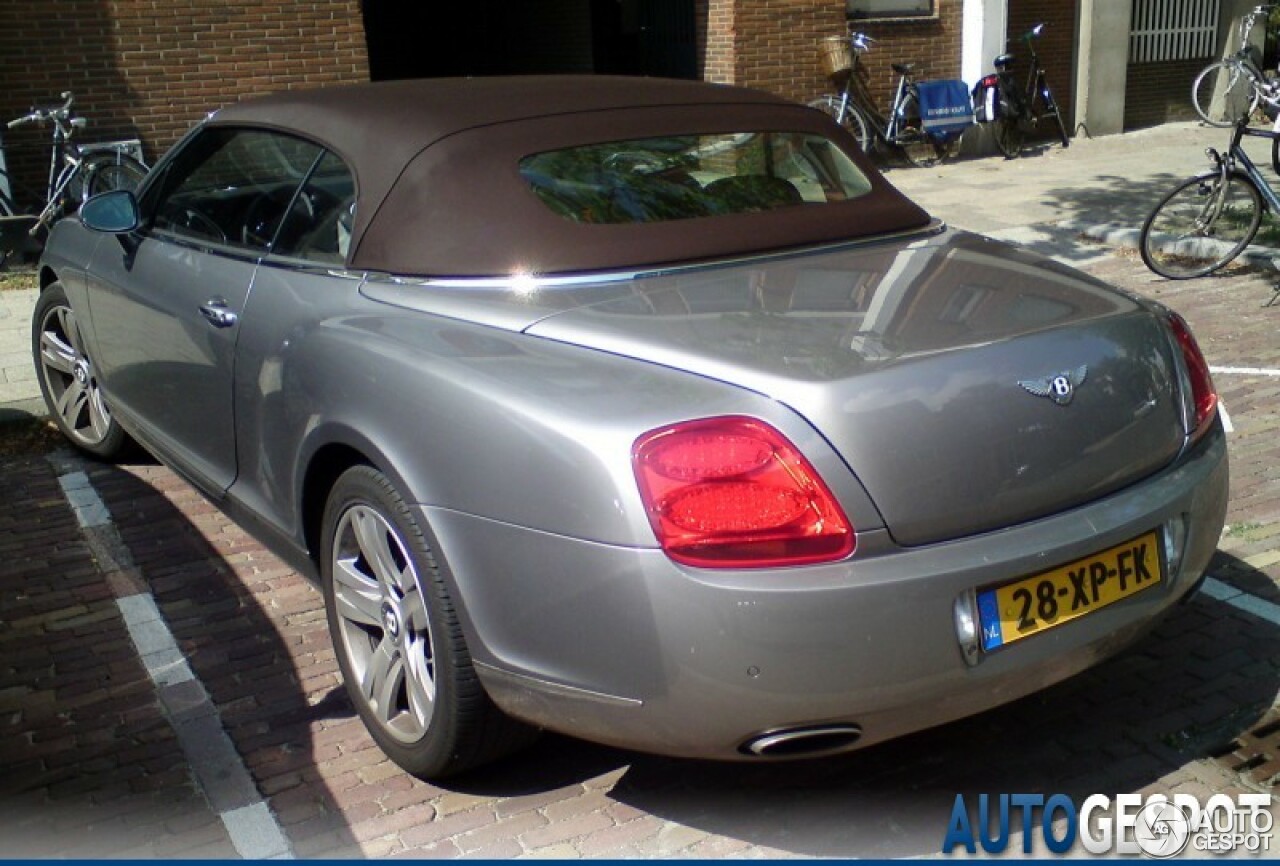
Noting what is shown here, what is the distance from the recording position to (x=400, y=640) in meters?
3.25

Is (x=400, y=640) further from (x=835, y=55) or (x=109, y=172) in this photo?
(x=835, y=55)

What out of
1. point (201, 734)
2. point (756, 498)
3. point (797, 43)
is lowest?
point (201, 734)

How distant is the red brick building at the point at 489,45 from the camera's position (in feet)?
35.7

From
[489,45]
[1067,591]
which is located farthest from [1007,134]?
[1067,591]

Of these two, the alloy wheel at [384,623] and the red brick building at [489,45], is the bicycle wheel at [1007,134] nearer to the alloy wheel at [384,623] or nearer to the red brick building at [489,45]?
the red brick building at [489,45]

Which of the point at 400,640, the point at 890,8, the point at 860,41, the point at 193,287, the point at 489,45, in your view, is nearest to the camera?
the point at 400,640

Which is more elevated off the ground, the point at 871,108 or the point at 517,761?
the point at 871,108

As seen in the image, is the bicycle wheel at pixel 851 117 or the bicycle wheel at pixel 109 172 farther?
the bicycle wheel at pixel 851 117

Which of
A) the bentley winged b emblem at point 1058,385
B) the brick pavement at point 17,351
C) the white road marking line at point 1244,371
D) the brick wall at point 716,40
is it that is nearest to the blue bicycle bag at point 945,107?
the brick wall at point 716,40

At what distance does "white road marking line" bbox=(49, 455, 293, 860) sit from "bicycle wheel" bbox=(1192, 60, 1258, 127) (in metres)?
15.1

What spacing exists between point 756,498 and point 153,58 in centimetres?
999

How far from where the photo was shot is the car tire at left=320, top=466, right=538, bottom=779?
3.03m

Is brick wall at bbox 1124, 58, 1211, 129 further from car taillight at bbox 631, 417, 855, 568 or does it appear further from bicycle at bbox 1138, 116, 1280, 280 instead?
car taillight at bbox 631, 417, 855, 568

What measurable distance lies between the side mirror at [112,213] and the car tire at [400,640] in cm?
171
